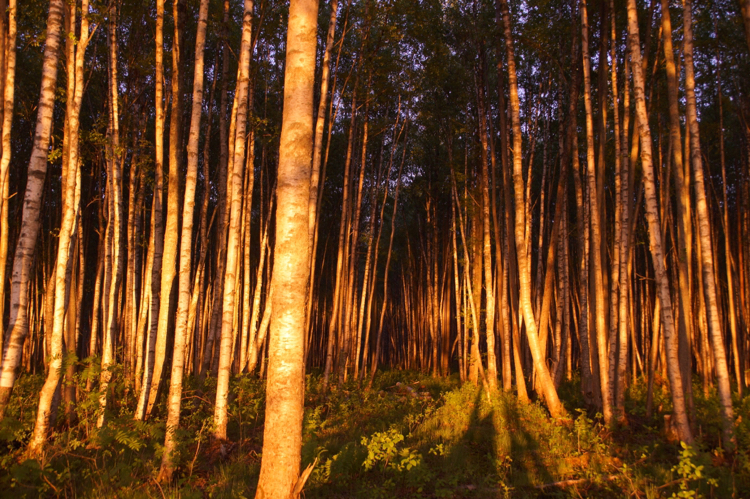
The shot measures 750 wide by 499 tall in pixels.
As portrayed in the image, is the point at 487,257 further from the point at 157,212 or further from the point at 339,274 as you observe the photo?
the point at 157,212

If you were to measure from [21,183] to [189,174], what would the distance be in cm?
1060

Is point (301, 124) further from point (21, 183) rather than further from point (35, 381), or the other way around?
point (21, 183)

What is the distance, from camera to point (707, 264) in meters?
5.59

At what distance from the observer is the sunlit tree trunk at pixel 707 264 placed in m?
5.44

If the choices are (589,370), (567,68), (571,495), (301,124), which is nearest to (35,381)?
(301,124)

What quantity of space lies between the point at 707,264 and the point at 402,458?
4.54 meters

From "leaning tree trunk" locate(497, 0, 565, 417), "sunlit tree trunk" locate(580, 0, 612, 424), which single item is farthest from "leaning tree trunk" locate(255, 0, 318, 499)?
"sunlit tree trunk" locate(580, 0, 612, 424)

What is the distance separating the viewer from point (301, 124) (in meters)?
3.50

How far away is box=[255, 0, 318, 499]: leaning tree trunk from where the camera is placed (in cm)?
321

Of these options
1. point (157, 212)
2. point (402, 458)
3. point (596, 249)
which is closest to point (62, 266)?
point (157, 212)

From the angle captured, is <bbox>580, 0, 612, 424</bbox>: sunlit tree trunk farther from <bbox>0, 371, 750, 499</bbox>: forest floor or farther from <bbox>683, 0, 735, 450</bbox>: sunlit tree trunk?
<bbox>683, 0, 735, 450</bbox>: sunlit tree trunk

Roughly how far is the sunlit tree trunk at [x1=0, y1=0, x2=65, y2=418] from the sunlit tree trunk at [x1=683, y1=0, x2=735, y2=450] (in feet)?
24.6

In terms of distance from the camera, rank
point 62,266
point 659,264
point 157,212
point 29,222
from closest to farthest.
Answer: point 29,222
point 62,266
point 659,264
point 157,212

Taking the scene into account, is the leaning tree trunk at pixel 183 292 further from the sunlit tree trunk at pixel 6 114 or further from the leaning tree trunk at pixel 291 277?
the leaning tree trunk at pixel 291 277
